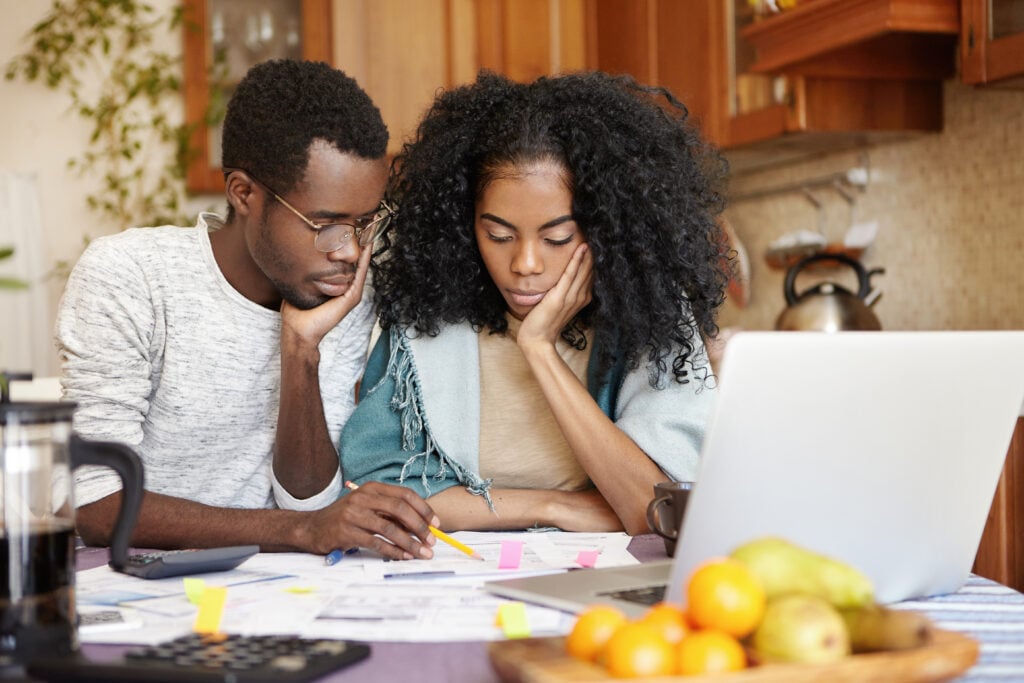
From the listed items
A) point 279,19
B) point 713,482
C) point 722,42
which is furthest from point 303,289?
point 279,19

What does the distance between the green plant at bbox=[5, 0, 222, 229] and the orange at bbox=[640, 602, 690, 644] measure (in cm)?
352

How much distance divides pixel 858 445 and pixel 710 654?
26cm

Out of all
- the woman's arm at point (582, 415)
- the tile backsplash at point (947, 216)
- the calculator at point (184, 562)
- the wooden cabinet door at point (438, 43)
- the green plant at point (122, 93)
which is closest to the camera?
the calculator at point (184, 562)

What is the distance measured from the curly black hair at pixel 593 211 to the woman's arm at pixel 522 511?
0.72ft

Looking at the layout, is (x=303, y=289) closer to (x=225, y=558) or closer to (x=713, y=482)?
(x=225, y=558)

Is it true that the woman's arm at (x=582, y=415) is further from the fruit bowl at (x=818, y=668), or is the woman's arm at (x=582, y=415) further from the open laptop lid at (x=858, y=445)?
the fruit bowl at (x=818, y=668)

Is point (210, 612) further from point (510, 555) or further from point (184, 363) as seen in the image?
point (184, 363)

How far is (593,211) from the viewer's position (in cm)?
158

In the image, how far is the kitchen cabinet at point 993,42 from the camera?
2.11 m

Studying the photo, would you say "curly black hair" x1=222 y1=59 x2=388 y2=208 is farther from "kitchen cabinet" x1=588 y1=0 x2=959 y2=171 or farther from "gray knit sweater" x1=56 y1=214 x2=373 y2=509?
"kitchen cabinet" x1=588 y1=0 x2=959 y2=171

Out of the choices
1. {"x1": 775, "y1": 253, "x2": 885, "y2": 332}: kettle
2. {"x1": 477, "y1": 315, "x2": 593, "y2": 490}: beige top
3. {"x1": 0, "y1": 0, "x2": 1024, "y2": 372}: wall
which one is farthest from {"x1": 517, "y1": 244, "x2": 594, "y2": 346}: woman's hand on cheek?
{"x1": 0, "y1": 0, "x2": 1024, "y2": 372}: wall

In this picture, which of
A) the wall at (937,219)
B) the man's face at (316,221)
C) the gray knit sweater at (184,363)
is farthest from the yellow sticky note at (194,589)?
the wall at (937,219)

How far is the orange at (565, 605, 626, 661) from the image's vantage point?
2.21 feet

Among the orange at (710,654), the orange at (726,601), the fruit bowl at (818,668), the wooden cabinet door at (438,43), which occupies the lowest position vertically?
the fruit bowl at (818,668)
